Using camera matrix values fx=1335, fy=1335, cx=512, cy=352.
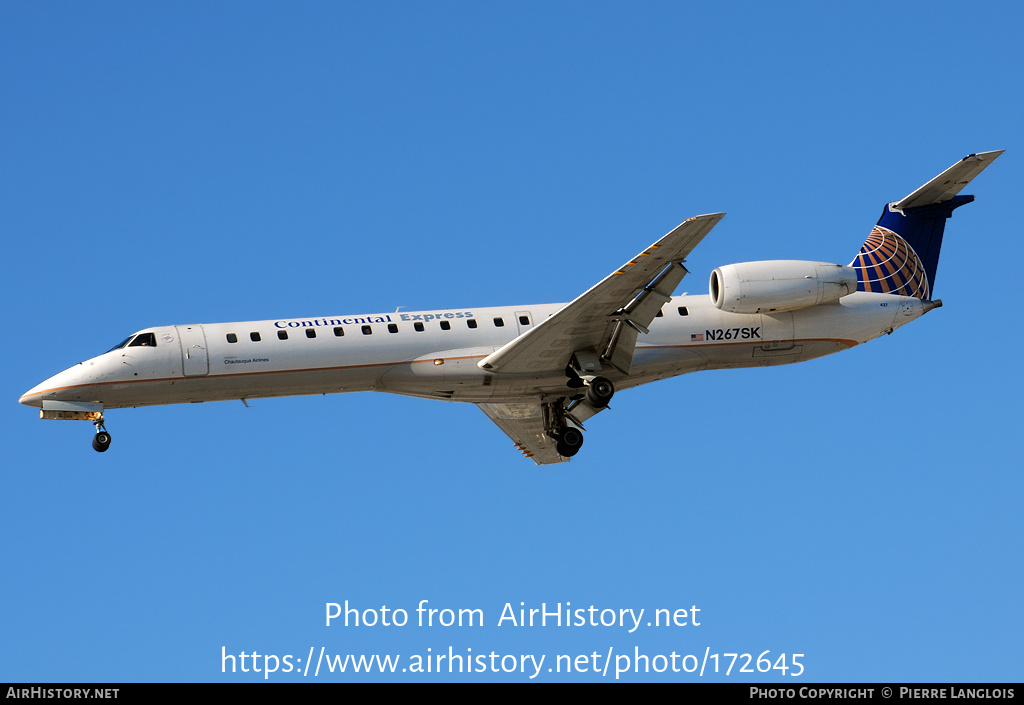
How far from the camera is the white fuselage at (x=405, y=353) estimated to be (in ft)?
88.7

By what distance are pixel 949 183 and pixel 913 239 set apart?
1.52 meters

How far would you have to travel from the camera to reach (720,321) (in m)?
29.2

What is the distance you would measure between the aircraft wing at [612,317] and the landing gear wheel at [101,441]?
771cm

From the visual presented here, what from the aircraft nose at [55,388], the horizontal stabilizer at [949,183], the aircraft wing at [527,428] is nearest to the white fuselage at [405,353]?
the aircraft nose at [55,388]

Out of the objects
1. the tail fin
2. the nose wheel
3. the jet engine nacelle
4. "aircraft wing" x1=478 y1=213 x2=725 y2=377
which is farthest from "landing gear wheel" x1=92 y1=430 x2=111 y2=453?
the tail fin

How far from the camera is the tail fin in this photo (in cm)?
3077

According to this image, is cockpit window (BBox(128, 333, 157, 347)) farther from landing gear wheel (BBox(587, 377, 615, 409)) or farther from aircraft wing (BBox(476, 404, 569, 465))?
landing gear wheel (BBox(587, 377, 615, 409))

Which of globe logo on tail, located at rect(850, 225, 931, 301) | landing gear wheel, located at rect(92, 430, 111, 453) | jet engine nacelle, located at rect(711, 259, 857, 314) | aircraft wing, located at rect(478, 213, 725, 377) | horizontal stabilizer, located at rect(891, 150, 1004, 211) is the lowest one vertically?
landing gear wheel, located at rect(92, 430, 111, 453)

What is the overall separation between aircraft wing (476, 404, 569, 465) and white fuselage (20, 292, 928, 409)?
6.00 ft

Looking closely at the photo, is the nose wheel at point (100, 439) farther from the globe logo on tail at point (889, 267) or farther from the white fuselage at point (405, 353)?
the globe logo on tail at point (889, 267)

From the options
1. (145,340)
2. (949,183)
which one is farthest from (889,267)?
(145,340)
